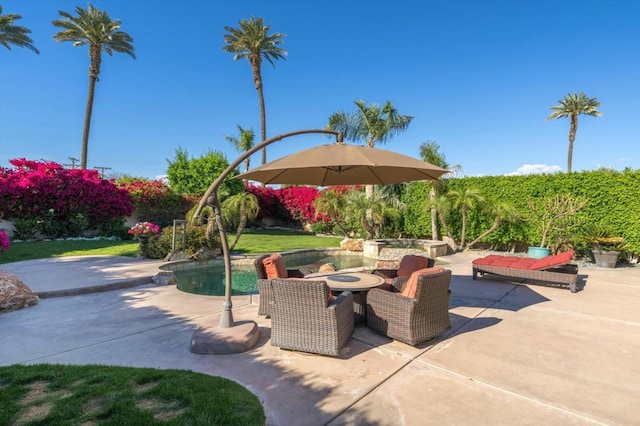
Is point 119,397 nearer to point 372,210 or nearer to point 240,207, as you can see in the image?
point 240,207

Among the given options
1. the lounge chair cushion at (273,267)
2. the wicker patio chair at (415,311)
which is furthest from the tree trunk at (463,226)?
the lounge chair cushion at (273,267)

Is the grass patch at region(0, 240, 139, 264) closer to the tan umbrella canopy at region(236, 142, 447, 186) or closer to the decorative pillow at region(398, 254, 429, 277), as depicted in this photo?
the tan umbrella canopy at region(236, 142, 447, 186)

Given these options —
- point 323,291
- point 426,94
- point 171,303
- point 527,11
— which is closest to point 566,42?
point 527,11

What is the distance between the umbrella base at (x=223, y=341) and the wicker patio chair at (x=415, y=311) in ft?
5.07

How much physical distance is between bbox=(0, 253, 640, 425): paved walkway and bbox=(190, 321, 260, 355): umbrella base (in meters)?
0.08

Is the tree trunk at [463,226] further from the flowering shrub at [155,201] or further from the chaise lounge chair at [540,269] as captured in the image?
the flowering shrub at [155,201]

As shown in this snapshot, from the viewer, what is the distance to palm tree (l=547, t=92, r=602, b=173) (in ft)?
105

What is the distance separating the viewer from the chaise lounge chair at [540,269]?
6395 mm

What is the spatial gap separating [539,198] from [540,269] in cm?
646

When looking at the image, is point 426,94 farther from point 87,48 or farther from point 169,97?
point 87,48

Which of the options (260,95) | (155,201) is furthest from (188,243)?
(260,95)

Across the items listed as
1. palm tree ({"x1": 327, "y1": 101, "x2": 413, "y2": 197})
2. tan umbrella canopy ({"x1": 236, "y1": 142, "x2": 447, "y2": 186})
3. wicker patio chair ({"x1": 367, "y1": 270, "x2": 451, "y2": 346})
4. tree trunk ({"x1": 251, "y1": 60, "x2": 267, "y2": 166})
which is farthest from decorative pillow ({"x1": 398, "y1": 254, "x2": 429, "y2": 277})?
tree trunk ({"x1": 251, "y1": 60, "x2": 267, "y2": 166})

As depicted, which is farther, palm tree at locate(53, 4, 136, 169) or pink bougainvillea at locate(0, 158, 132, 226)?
palm tree at locate(53, 4, 136, 169)

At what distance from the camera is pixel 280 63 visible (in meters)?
27.3
